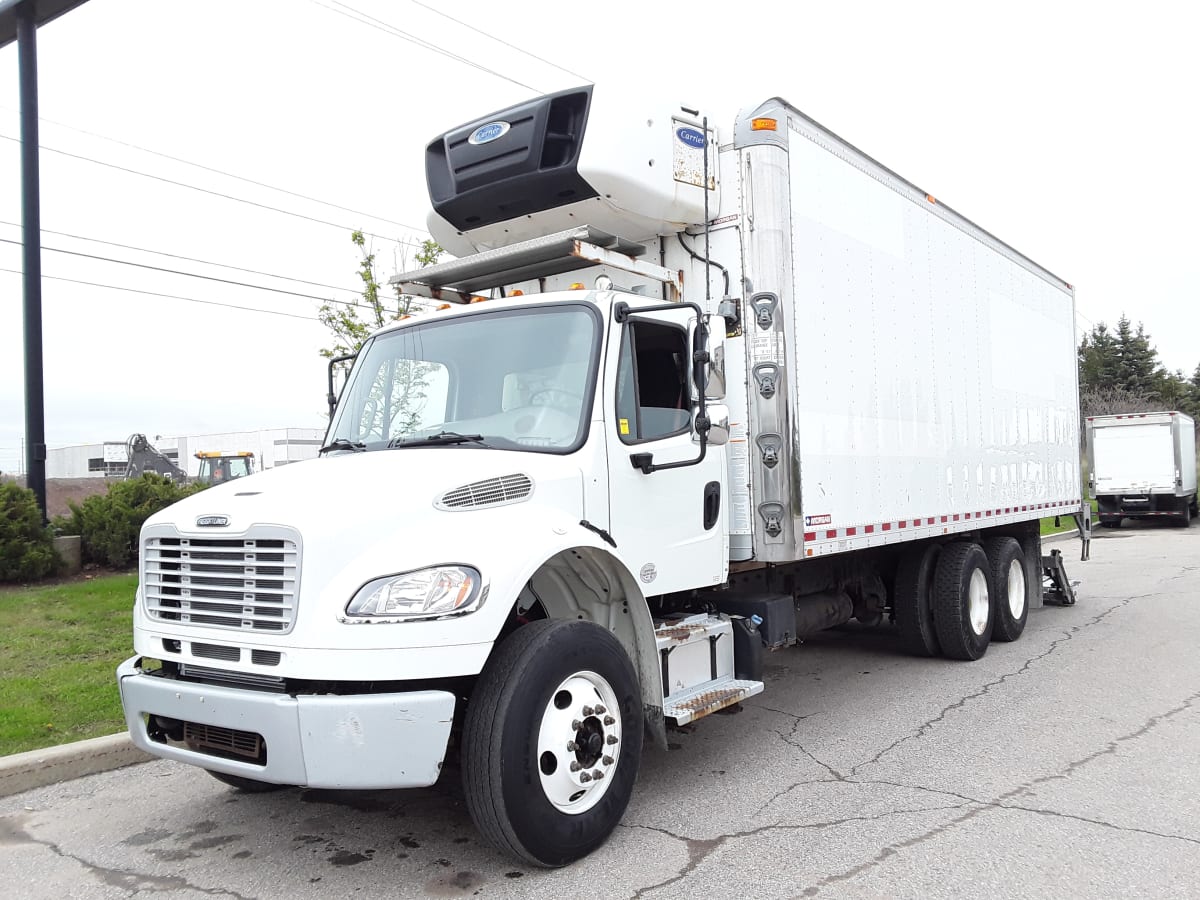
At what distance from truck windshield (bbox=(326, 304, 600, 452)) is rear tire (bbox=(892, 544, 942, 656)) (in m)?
4.73

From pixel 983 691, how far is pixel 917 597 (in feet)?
3.63

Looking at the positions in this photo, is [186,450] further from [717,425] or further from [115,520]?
[717,425]

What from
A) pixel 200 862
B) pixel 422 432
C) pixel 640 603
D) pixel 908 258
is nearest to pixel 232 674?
pixel 200 862

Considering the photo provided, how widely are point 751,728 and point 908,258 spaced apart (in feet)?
13.0

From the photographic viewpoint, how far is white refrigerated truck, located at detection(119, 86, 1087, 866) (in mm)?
3895

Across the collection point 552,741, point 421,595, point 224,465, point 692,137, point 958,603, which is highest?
point 692,137

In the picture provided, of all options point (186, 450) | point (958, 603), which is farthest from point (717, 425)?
point (186, 450)

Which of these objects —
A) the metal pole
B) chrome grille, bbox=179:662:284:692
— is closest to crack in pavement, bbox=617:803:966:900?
chrome grille, bbox=179:662:284:692

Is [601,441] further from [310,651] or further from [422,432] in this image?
[310,651]

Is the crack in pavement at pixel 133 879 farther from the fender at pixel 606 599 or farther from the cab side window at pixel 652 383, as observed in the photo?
the cab side window at pixel 652 383

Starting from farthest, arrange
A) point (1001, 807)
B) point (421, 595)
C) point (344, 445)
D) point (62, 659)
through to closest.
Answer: point (62, 659)
point (344, 445)
point (1001, 807)
point (421, 595)

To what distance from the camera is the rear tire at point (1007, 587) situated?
924 centimetres

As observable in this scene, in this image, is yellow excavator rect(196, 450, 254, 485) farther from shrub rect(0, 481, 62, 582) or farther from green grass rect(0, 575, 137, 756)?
green grass rect(0, 575, 137, 756)

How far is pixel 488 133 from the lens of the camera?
233 inches
